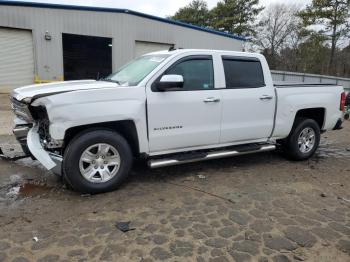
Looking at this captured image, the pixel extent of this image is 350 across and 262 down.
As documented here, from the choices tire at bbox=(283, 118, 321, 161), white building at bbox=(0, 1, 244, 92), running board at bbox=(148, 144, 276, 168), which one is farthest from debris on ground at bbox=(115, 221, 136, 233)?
white building at bbox=(0, 1, 244, 92)

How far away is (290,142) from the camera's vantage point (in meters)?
6.10

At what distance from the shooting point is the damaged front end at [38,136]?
407 cm

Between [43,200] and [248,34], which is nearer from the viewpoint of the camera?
[43,200]

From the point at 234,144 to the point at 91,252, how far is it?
311 centimetres

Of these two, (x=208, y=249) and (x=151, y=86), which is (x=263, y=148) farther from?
(x=208, y=249)

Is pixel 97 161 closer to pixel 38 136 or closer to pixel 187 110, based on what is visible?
pixel 38 136

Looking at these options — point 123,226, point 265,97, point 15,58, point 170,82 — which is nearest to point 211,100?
point 170,82

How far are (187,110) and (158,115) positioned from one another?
0.48m

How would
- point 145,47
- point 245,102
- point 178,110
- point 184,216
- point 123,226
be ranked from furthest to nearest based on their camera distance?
1. point 145,47
2. point 245,102
3. point 178,110
4. point 184,216
5. point 123,226

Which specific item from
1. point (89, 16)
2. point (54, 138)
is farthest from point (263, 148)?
point (89, 16)

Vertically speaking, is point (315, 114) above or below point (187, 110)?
below

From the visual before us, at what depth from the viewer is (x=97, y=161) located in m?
4.30

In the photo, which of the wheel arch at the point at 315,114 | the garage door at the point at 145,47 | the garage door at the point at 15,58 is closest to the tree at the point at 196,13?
the garage door at the point at 145,47

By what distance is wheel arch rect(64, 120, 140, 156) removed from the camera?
4.23m
